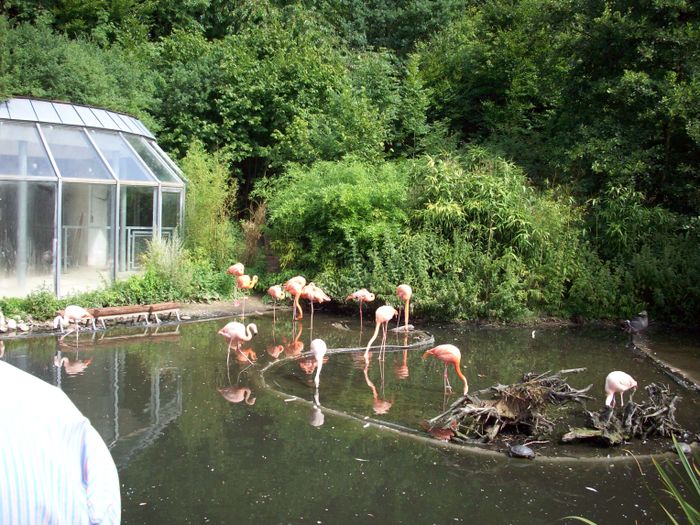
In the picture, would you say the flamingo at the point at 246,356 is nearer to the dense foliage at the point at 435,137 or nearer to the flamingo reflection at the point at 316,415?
the flamingo reflection at the point at 316,415

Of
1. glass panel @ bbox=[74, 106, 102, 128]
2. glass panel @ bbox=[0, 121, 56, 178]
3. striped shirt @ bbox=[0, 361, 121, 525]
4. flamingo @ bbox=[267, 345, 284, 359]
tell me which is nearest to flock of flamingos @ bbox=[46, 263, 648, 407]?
flamingo @ bbox=[267, 345, 284, 359]

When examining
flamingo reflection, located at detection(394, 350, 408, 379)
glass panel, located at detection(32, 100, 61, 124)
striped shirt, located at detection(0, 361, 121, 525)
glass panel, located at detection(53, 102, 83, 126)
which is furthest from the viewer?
glass panel, located at detection(53, 102, 83, 126)

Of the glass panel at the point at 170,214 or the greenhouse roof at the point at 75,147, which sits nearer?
the greenhouse roof at the point at 75,147

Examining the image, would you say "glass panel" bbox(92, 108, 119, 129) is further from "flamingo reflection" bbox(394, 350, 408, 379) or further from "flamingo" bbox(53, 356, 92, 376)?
"flamingo reflection" bbox(394, 350, 408, 379)

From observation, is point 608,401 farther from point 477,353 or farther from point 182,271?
point 182,271

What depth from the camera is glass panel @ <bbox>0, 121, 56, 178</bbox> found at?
37.0ft

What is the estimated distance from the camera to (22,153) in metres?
11.5

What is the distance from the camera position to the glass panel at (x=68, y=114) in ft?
41.0

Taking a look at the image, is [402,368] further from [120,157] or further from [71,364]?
[120,157]

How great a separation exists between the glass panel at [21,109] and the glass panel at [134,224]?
2.00 meters

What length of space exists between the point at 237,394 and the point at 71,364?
2350 millimetres

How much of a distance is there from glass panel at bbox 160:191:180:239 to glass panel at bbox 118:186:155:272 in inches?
12.9

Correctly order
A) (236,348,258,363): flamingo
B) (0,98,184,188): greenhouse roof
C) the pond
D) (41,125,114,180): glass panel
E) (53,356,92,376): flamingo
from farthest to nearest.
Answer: (41,125,114,180): glass panel, (0,98,184,188): greenhouse roof, (236,348,258,363): flamingo, (53,356,92,376): flamingo, the pond

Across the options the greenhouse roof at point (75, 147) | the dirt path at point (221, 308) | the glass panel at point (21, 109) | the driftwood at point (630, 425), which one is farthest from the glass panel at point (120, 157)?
the driftwood at point (630, 425)
